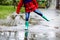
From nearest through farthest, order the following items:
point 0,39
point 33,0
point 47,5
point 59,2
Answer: point 0,39 → point 33,0 → point 59,2 → point 47,5

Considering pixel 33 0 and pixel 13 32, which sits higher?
pixel 33 0

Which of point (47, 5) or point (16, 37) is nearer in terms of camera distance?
point (16, 37)

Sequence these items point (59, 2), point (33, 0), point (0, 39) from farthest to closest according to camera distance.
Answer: point (59, 2) < point (33, 0) < point (0, 39)

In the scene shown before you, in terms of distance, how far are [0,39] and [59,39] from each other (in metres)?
1.93

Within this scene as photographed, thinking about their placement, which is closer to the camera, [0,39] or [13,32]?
[0,39]

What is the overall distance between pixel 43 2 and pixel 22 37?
67.0 ft

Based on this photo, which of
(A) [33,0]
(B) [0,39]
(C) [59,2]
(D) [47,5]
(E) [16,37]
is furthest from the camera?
(D) [47,5]

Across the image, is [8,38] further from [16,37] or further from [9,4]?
[9,4]

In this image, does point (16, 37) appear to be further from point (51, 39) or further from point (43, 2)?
point (43, 2)

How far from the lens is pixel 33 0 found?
9688 mm

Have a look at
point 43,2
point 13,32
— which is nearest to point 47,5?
point 43,2

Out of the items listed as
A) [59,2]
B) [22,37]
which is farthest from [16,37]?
[59,2]

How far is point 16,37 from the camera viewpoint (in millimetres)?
9078

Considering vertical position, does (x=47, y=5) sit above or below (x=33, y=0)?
below
